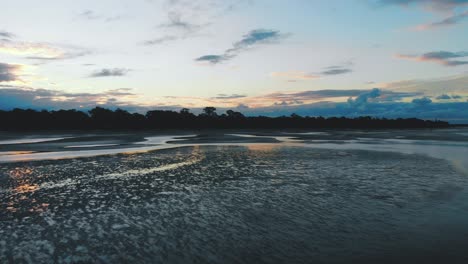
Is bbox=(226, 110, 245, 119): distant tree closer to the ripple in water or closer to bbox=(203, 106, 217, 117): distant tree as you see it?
bbox=(203, 106, 217, 117): distant tree

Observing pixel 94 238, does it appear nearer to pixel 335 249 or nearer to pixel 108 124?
pixel 335 249

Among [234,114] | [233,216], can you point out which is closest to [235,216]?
[233,216]

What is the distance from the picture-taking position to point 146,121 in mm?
119000

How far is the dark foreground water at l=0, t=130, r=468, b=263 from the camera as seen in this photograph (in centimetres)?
848

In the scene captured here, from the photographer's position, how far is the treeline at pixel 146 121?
331 feet

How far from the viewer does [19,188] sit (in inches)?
642

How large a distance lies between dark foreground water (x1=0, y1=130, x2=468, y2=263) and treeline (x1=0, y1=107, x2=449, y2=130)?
89.8 metres

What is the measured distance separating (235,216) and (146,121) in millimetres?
111547

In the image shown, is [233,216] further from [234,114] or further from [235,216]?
[234,114]

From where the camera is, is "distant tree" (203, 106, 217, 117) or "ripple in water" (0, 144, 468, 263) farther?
"distant tree" (203, 106, 217, 117)

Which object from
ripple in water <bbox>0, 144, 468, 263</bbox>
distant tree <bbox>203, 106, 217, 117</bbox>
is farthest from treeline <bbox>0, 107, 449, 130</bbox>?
ripple in water <bbox>0, 144, 468, 263</bbox>

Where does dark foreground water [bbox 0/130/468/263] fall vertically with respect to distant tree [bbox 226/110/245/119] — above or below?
below

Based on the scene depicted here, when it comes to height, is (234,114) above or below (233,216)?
above

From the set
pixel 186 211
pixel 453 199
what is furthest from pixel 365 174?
pixel 186 211
